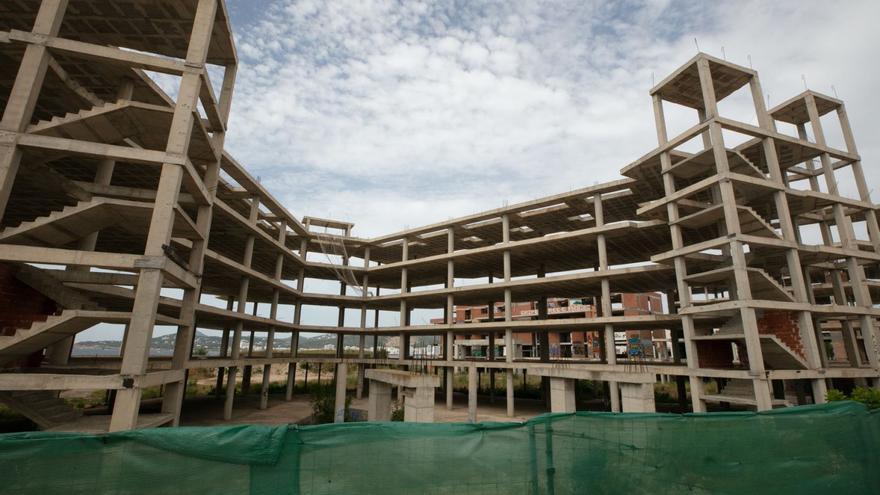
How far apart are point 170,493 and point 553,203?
29983 mm

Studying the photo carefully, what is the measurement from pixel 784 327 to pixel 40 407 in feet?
112

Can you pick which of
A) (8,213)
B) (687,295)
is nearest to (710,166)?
(687,295)

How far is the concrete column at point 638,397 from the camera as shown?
643 inches

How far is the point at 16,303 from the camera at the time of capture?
1529cm

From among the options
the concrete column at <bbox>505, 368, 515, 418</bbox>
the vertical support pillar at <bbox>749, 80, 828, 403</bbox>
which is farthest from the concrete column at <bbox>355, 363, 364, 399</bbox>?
the vertical support pillar at <bbox>749, 80, 828, 403</bbox>

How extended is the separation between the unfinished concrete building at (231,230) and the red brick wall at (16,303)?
2.8 inches

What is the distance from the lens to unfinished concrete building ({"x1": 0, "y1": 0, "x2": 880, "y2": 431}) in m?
14.6

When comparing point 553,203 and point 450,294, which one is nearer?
point 553,203

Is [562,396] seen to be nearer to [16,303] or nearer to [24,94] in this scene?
[16,303]

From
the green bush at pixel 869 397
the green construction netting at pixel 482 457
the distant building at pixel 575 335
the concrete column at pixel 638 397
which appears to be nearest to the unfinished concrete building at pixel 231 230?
the concrete column at pixel 638 397

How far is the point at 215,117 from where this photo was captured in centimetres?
2098

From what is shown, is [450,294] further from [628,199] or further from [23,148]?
[23,148]

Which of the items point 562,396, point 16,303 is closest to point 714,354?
point 562,396

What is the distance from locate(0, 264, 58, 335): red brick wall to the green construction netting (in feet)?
45.7
